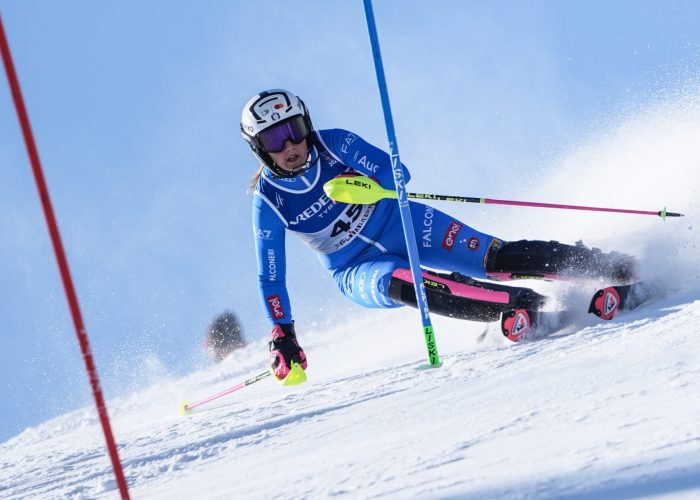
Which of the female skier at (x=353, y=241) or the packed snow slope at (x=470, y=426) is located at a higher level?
the female skier at (x=353, y=241)

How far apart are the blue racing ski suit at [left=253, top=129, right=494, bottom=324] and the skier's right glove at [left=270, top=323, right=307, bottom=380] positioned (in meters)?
0.13

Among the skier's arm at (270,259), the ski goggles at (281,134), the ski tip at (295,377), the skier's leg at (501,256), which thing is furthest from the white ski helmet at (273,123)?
the ski tip at (295,377)

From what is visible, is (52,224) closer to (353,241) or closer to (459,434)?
(459,434)

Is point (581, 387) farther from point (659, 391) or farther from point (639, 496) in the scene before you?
point (639, 496)

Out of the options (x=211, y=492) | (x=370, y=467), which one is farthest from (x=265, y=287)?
(x=370, y=467)

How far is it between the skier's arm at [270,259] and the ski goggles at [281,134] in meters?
0.46

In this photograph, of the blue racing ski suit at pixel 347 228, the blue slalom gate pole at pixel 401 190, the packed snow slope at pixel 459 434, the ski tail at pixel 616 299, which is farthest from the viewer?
the blue racing ski suit at pixel 347 228

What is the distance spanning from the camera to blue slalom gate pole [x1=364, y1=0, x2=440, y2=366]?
447 cm

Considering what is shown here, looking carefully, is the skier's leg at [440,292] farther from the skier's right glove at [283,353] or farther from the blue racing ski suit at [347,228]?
the skier's right glove at [283,353]

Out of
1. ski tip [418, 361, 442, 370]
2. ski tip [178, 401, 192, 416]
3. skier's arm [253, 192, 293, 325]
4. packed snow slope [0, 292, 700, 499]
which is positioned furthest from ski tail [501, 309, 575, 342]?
ski tip [178, 401, 192, 416]

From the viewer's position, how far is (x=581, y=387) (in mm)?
2781

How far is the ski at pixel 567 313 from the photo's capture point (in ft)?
13.6

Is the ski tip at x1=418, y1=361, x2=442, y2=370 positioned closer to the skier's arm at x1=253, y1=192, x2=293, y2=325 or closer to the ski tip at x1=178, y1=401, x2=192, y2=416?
the skier's arm at x1=253, y1=192, x2=293, y2=325

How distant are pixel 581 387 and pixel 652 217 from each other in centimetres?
323
